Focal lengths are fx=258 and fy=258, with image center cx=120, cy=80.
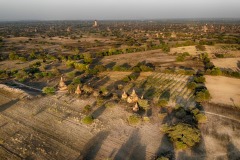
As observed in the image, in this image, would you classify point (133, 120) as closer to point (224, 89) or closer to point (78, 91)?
point (78, 91)

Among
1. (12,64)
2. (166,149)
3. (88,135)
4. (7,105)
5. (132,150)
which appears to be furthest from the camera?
(12,64)

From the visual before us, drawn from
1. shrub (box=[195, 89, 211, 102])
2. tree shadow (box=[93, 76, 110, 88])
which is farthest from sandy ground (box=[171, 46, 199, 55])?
shrub (box=[195, 89, 211, 102])

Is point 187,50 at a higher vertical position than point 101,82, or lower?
lower

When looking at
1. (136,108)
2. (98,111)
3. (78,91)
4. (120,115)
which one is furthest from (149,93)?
(78,91)

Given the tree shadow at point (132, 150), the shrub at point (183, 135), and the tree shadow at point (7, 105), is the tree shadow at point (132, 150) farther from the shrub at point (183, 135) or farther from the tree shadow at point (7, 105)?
the tree shadow at point (7, 105)

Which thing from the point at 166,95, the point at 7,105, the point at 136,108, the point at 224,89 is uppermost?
the point at 136,108

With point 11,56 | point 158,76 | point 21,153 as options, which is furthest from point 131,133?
point 11,56

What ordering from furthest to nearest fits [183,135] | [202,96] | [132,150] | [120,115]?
[202,96]
[120,115]
[183,135]
[132,150]
